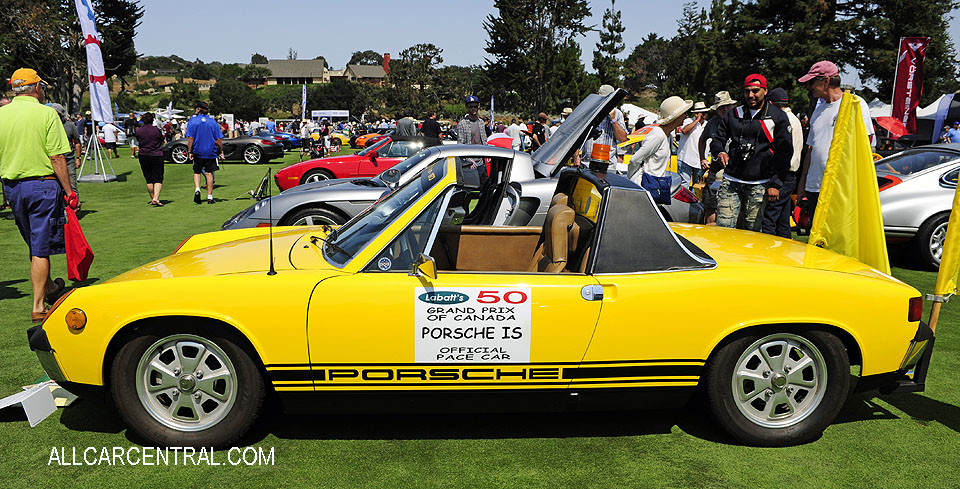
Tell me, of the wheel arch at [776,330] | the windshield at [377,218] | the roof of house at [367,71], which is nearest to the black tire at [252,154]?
the windshield at [377,218]

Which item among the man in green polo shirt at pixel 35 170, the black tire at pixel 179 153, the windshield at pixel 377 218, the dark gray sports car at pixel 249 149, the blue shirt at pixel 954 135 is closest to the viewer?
the windshield at pixel 377 218

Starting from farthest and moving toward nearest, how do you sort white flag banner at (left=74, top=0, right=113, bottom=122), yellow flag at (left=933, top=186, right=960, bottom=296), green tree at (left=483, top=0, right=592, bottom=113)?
1. green tree at (left=483, top=0, right=592, bottom=113)
2. white flag banner at (left=74, top=0, right=113, bottom=122)
3. yellow flag at (left=933, top=186, right=960, bottom=296)

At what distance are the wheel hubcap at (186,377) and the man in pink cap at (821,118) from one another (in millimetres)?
4809

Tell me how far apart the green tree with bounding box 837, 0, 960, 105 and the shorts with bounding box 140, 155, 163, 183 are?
42.9 meters

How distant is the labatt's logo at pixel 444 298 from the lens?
317 centimetres

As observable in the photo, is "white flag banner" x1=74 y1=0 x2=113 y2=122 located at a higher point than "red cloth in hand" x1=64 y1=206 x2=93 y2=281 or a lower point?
higher

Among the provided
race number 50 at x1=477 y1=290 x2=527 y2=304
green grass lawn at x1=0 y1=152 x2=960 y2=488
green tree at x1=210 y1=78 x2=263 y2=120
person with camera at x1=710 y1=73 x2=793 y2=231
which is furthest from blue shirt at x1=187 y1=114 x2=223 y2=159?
green tree at x1=210 y1=78 x2=263 y2=120

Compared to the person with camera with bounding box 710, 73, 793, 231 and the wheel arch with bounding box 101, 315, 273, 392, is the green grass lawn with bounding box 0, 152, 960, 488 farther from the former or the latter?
the person with camera with bounding box 710, 73, 793, 231

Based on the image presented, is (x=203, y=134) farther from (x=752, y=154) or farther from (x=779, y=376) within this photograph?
(x=779, y=376)

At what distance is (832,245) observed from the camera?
4332mm

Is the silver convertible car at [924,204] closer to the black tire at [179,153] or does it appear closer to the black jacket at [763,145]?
the black jacket at [763,145]

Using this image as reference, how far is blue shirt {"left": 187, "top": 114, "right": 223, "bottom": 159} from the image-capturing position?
12.3m

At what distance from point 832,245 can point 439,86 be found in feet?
255

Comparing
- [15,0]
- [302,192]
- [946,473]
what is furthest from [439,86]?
[946,473]
